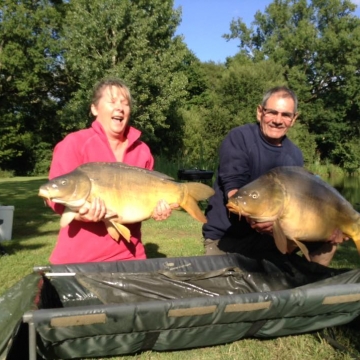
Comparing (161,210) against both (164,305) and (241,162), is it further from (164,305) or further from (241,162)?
(241,162)

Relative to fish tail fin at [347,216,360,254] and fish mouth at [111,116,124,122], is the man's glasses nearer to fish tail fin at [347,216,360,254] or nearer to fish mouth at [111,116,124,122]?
fish tail fin at [347,216,360,254]

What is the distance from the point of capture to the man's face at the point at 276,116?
223 centimetres

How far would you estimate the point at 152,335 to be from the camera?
185 cm

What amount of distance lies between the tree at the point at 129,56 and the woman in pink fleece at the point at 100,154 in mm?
14653

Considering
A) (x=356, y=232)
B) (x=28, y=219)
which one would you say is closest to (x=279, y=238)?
(x=356, y=232)

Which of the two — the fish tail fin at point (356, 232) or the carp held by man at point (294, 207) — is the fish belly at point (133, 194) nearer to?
the carp held by man at point (294, 207)

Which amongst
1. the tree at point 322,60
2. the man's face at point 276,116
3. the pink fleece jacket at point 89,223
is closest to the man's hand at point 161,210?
the pink fleece jacket at point 89,223

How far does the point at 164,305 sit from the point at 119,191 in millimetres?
507

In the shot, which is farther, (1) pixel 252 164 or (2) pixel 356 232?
(1) pixel 252 164

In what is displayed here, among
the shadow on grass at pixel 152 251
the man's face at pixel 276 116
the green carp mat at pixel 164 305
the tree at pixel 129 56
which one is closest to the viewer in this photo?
the green carp mat at pixel 164 305

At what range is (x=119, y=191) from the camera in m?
1.92

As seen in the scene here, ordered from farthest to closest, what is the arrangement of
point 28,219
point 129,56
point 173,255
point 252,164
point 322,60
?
1. point 322,60
2. point 129,56
3. point 28,219
4. point 173,255
5. point 252,164

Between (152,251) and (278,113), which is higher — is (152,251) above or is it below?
below

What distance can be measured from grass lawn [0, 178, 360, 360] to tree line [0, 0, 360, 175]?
17.5ft
